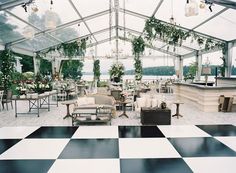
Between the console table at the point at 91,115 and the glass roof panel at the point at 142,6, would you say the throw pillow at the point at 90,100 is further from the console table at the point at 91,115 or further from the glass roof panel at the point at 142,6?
the glass roof panel at the point at 142,6

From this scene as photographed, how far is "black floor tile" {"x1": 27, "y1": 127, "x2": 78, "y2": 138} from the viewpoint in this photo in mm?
5016

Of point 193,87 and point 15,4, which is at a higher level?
point 15,4

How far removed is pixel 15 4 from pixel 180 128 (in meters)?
6.40

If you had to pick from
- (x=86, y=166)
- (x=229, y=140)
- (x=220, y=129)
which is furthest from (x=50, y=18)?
(x=220, y=129)

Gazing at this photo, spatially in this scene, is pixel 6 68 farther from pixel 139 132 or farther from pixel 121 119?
pixel 139 132

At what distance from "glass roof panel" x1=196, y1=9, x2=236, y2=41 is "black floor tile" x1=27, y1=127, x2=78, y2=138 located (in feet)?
23.9

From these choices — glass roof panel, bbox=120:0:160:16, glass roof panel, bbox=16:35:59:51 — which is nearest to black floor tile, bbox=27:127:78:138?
glass roof panel, bbox=120:0:160:16

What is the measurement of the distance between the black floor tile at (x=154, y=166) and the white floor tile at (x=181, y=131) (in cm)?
144

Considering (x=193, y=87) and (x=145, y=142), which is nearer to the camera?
(x=145, y=142)

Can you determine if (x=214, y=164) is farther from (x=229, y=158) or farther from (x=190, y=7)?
(x=190, y=7)

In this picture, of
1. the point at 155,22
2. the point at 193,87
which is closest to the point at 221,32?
the point at 155,22

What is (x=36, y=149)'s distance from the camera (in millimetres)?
4180

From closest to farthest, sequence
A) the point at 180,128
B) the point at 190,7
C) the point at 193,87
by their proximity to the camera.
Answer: the point at 190,7 → the point at 180,128 → the point at 193,87

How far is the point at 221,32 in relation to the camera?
35.8ft
